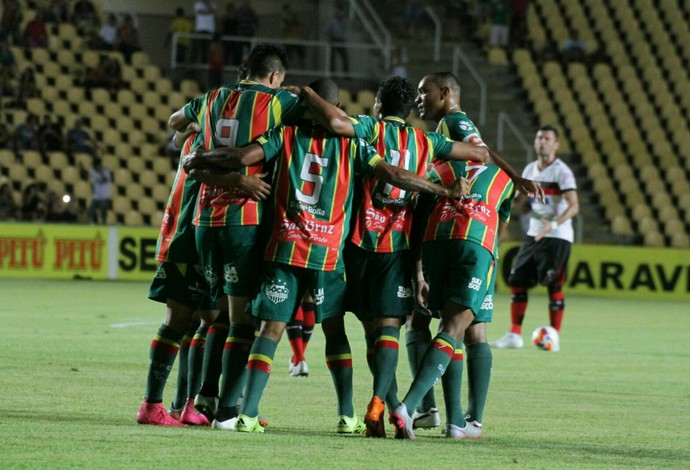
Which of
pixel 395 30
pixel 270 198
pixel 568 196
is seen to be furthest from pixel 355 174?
pixel 395 30

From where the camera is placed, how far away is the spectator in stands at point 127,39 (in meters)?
28.2

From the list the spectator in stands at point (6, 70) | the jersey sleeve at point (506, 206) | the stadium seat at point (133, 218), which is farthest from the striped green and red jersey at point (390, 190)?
the spectator in stands at point (6, 70)

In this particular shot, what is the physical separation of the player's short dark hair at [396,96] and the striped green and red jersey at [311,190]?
473 mm

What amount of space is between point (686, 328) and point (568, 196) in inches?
169

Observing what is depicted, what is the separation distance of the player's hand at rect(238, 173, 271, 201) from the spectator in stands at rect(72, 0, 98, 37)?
71.2 feet

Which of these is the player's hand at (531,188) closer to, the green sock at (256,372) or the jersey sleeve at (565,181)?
the green sock at (256,372)

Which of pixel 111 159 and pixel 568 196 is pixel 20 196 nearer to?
pixel 111 159

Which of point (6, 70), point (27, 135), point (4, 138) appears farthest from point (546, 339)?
point (6, 70)

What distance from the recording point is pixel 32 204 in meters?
24.2

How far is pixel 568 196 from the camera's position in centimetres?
1382

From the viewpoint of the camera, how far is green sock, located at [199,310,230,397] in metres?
7.70

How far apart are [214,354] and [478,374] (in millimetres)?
1543

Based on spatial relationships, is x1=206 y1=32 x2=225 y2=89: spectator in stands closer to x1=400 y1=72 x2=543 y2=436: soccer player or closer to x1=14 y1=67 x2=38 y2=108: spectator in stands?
x1=14 y1=67 x2=38 y2=108: spectator in stands

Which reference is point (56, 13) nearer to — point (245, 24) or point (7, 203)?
point (245, 24)
